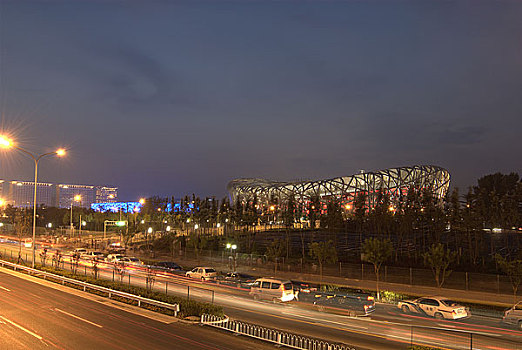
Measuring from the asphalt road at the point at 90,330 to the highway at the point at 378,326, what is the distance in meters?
3.36

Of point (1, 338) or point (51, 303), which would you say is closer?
point (1, 338)

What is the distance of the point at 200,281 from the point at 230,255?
12238mm

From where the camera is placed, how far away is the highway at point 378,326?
1412 cm

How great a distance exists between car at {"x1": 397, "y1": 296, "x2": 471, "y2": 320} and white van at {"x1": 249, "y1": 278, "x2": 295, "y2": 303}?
6.56 metres

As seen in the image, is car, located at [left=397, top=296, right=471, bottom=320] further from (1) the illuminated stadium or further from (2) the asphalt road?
(1) the illuminated stadium

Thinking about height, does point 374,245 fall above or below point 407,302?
above

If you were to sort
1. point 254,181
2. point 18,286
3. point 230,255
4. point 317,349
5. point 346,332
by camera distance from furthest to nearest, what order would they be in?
point 254,181
point 230,255
point 18,286
point 346,332
point 317,349

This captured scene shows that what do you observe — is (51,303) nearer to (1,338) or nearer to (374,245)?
(1,338)

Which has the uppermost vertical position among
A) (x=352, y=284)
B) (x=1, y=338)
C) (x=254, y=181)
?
(x=254, y=181)

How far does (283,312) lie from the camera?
1956 cm

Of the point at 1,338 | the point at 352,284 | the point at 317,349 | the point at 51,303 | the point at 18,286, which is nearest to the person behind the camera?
the point at 317,349

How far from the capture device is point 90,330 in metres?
14.4

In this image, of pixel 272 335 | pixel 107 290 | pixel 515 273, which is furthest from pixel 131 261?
pixel 515 273

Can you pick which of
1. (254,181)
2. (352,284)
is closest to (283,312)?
(352,284)
